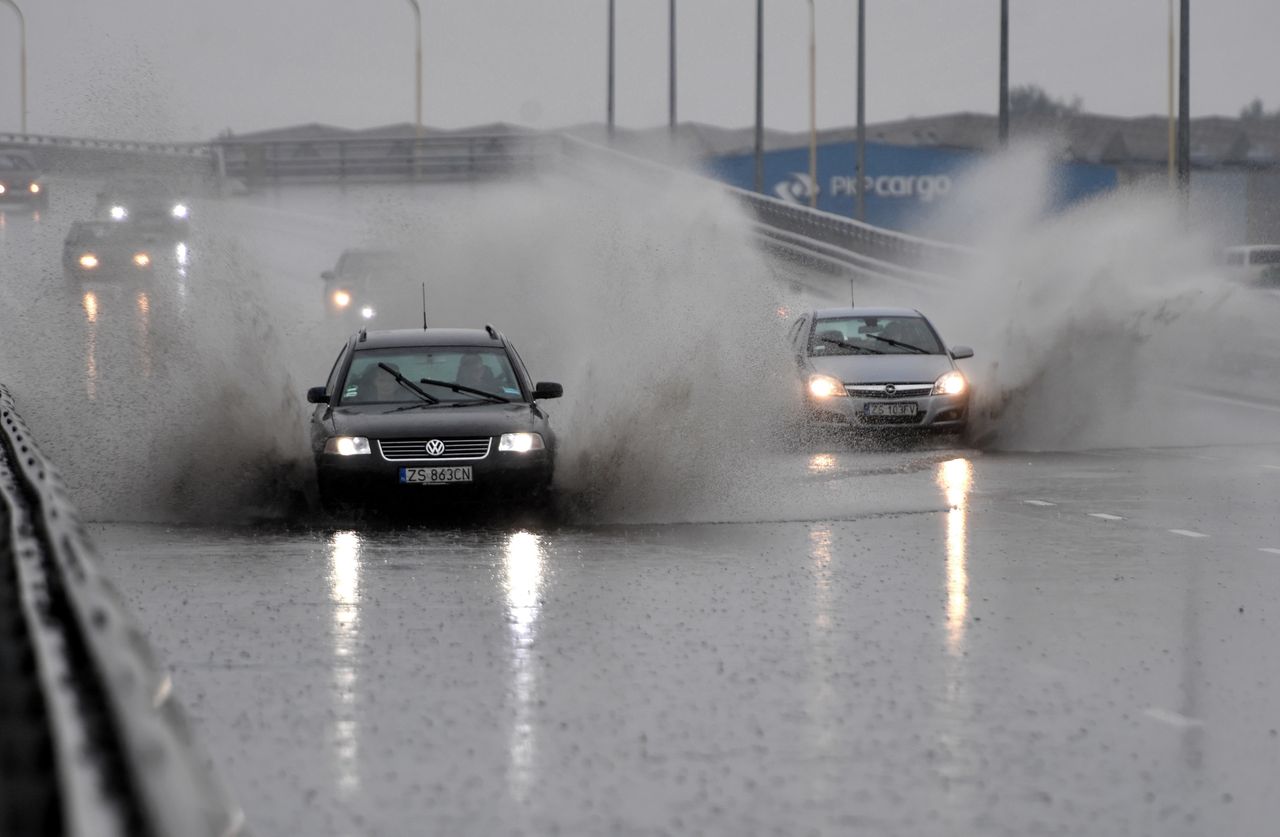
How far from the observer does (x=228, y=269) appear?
82.2 ft

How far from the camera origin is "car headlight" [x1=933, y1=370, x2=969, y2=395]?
74.4ft

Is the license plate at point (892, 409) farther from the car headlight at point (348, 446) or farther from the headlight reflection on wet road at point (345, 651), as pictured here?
Answer: the headlight reflection on wet road at point (345, 651)

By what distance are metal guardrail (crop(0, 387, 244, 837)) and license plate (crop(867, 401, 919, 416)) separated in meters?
13.2

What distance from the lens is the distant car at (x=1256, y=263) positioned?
5006cm

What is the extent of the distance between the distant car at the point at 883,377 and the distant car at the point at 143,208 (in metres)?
24.5

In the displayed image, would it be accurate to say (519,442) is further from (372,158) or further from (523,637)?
(372,158)

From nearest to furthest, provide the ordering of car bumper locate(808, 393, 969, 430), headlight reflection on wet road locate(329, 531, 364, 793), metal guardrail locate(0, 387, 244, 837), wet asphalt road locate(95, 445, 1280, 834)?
metal guardrail locate(0, 387, 244, 837) → wet asphalt road locate(95, 445, 1280, 834) → headlight reflection on wet road locate(329, 531, 364, 793) → car bumper locate(808, 393, 969, 430)

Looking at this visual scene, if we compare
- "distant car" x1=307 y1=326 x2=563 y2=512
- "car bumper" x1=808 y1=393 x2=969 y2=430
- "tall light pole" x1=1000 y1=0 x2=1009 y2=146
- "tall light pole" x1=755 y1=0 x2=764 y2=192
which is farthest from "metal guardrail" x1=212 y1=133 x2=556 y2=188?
"distant car" x1=307 y1=326 x2=563 y2=512

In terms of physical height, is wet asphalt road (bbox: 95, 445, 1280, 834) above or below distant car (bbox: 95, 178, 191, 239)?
below

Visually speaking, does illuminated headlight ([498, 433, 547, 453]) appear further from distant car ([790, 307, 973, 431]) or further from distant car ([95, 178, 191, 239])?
distant car ([95, 178, 191, 239])

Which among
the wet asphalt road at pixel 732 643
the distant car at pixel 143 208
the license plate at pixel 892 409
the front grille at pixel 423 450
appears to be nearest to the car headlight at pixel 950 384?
the license plate at pixel 892 409

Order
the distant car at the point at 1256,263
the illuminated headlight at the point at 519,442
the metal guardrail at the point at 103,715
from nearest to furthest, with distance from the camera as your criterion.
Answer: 1. the metal guardrail at the point at 103,715
2. the illuminated headlight at the point at 519,442
3. the distant car at the point at 1256,263

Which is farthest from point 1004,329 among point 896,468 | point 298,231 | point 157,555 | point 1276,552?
point 298,231

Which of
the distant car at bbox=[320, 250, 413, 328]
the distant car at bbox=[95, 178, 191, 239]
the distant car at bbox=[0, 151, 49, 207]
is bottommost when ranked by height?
the distant car at bbox=[320, 250, 413, 328]
